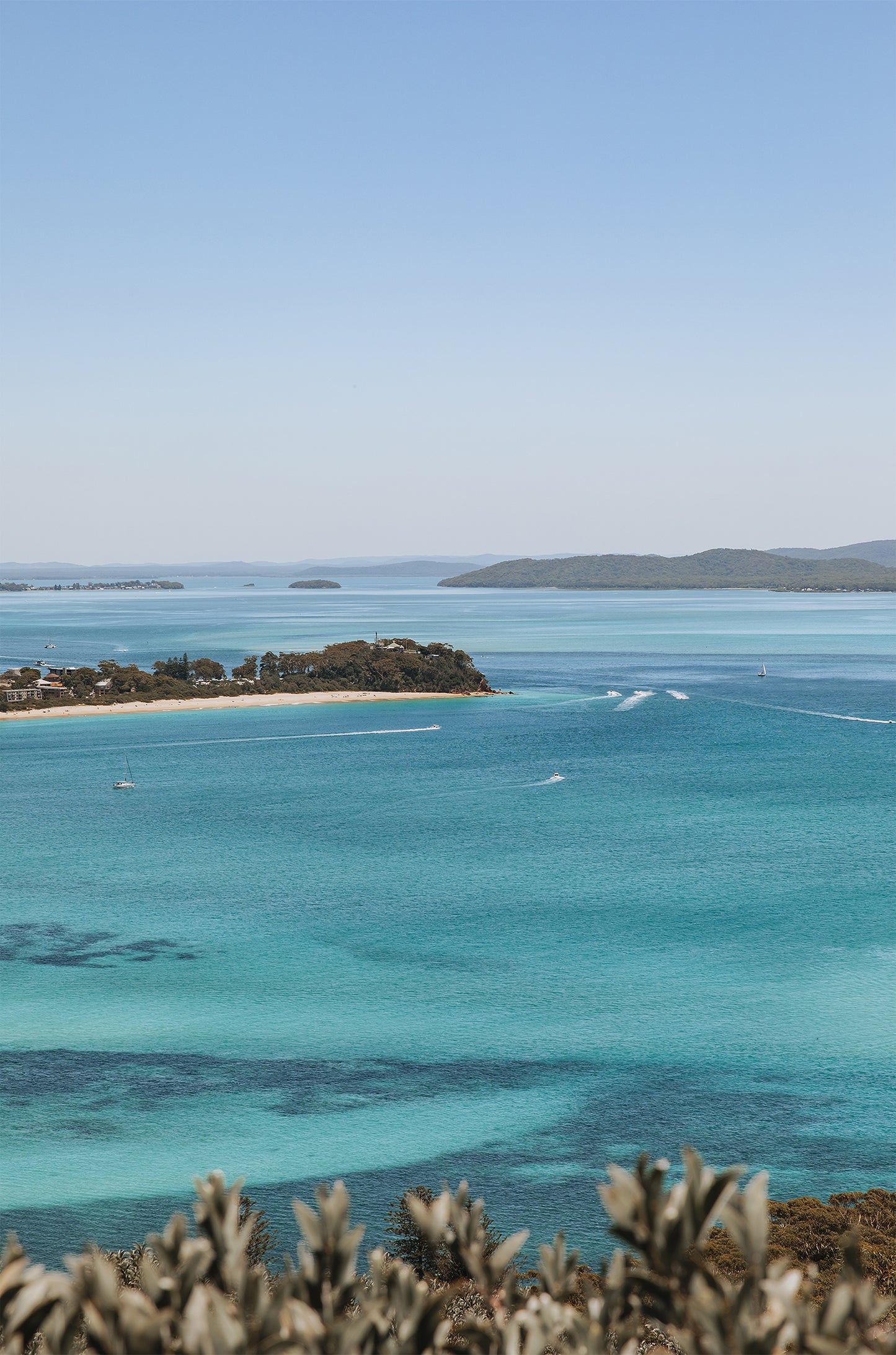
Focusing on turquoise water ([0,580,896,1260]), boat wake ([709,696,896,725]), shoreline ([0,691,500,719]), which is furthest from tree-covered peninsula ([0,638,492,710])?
turquoise water ([0,580,896,1260])

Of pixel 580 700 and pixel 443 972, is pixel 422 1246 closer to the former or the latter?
pixel 443 972

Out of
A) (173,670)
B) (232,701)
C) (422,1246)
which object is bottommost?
(422,1246)

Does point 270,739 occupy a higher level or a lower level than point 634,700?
lower

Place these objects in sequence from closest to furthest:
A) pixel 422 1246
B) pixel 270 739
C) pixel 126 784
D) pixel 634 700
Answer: pixel 422 1246, pixel 126 784, pixel 270 739, pixel 634 700

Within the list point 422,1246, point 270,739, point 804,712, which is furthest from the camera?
point 804,712

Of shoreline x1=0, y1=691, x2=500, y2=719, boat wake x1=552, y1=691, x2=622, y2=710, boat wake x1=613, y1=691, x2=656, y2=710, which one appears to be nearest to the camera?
boat wake x1=613, y1=691, x2=656, y2=710

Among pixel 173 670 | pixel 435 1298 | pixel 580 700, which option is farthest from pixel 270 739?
pixel 435 1298

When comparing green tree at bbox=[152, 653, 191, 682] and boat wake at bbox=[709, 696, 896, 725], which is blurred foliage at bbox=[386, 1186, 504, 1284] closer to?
boat wake at bbox=[709, 696, 896, 725]
